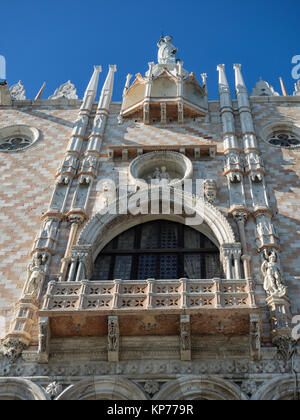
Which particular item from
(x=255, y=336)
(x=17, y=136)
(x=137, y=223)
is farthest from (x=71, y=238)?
(x=17, y=136)

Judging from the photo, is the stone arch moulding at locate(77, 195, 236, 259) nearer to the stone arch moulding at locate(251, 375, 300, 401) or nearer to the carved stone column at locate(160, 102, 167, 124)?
the stone arch moulding at locate(251, 375, 300, 401)

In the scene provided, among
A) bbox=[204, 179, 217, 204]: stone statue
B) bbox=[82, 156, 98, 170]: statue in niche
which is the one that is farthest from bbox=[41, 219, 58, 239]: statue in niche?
bbox=[204, 179, 217, 204]: stone statue

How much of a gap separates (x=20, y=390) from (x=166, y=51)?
20336 millimetres

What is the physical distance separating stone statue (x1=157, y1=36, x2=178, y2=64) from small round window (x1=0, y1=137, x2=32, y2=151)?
29.1ft

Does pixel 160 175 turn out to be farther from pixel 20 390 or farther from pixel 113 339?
pixel 20 390

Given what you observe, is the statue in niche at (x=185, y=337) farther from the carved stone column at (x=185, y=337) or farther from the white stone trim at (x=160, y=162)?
the white stone trim at (x=160, y=162)

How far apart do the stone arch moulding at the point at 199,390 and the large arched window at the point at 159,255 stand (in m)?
4.04

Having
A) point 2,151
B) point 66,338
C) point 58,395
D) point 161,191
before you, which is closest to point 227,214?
point 161,191

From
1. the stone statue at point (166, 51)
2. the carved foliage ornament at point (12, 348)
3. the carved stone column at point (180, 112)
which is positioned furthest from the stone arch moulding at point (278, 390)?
the stone statue at point (166, 51)

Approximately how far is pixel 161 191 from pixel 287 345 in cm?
737

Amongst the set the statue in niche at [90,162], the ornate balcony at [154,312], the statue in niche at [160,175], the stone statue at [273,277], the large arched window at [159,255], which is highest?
the statue in niche at [90,162]

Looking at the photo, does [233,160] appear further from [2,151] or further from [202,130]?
[2,151]

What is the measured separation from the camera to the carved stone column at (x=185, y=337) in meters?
12.9

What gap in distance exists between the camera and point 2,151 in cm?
2164
